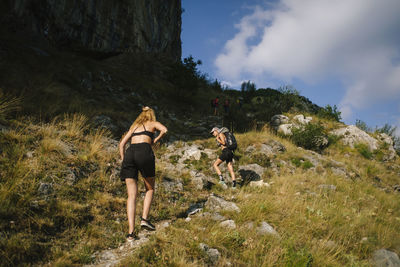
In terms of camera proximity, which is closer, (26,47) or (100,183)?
(100,183)

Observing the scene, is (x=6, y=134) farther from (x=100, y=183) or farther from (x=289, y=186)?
(x=289, y=186)

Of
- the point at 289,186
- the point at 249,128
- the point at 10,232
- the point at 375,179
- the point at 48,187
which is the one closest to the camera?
the point at 10,232

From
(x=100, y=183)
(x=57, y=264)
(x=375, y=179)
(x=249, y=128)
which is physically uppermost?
(x=249, y=128)

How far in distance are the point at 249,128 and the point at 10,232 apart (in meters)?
12.7

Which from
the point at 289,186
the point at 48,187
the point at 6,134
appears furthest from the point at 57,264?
the point at 289,186

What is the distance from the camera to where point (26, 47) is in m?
11.3

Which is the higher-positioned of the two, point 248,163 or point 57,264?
point 248,163

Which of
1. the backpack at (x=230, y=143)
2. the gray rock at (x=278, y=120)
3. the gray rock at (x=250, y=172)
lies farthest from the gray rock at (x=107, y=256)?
the gray rock at (x=278, y=120)

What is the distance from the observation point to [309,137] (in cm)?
1188

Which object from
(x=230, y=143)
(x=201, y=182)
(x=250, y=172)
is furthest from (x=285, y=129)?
(x=201, y=182)

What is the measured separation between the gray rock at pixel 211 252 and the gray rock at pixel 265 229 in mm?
1025

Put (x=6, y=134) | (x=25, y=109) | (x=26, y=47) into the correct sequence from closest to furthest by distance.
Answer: (x=6, y=134), (x=25, y=109), (x=26, y=47)

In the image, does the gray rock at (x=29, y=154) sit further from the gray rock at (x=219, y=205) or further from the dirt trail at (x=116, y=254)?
the gray rock at (x=219, y=205)

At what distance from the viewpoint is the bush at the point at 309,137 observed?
11948 millimetres
